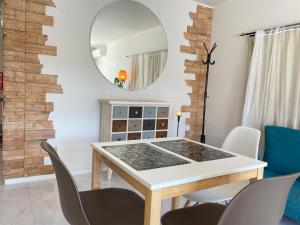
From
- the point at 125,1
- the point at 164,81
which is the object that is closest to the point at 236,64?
the point at 164,81

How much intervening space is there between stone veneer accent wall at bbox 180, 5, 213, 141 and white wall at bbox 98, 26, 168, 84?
→ 1.39 feet

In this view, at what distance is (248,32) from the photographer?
3.17 m

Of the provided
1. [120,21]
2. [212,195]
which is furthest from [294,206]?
[120,21]

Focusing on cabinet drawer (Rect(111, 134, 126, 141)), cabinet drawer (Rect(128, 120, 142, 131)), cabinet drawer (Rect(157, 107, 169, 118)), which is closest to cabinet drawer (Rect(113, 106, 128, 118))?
cabinet drawer (Rect(128, 120, 142, 131))

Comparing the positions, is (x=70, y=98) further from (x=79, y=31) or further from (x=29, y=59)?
(x=79, y=31)

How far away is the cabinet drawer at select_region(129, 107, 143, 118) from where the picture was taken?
286 cm

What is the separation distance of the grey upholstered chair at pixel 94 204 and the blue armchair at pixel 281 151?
151cm

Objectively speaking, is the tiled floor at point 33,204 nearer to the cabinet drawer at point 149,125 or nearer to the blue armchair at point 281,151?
the blue armchair at point 281,151

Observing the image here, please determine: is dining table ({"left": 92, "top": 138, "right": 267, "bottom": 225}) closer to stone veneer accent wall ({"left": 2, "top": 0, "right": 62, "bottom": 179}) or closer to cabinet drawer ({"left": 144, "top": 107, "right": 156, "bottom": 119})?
cabinet drawer ({"left": 144, "top": 107, "right": 156, "bottom": 119})

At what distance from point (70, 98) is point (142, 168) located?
183cm

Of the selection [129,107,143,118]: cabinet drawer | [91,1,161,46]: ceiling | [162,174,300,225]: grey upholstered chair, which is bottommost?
[162,174,300,225]: grey upholstered chair

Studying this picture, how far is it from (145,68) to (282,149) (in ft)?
5.95

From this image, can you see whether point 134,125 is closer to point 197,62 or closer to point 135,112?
point 135,112

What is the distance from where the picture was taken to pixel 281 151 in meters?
2.47
